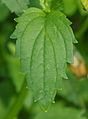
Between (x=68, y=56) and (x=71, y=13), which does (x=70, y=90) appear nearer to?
(x=71, y=13)

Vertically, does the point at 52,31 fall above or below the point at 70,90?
above

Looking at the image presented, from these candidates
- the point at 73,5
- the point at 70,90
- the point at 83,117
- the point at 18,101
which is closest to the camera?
the point at 18,101

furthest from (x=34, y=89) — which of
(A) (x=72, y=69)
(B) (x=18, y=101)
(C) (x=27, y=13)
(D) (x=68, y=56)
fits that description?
(A) (x=72, y=69)

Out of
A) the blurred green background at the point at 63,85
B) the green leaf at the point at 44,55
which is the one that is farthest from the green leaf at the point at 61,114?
the green leaf at the point at 44,55

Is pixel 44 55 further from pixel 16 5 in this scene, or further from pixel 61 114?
pixel 61 114

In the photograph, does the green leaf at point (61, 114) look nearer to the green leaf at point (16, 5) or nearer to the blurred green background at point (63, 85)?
the blurred green background at point (63, 85)

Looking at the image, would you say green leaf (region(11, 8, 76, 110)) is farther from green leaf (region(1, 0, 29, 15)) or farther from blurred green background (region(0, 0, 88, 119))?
blurred green background (region(0, 0, 88, 119))

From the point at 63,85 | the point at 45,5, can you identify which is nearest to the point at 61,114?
the point at 63,85

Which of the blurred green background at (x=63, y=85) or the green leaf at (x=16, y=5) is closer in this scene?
the green leaf at (x=16, y=5)
